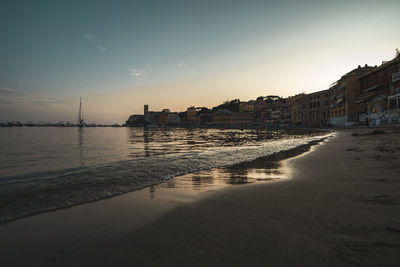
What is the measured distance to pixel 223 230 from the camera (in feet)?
8.46

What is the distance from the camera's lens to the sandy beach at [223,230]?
2004 mm

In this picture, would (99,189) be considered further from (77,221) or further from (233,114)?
(233,114)

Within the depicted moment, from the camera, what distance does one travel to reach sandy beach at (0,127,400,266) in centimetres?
200

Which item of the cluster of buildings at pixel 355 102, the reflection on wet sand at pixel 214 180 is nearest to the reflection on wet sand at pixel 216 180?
the reflection on wet sand at pixel 214 180

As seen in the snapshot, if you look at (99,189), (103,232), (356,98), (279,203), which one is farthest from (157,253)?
(356,98)

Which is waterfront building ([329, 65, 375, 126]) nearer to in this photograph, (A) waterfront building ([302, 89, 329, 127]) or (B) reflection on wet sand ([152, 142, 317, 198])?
(A) waterfront building ([302, 89, 329, 127])

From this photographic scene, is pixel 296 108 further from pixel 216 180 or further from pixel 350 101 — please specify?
pixel 216 180

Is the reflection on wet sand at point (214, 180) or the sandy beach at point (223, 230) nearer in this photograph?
the sandy beach at point (223, 230)

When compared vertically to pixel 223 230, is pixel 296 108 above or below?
above

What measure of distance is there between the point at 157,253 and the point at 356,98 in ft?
219

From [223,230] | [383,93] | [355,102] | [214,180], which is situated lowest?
[214,180]

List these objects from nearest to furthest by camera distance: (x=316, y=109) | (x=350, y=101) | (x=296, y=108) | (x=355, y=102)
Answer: (x=355, y=102), (x=350, y=101), (x=316, y=109), (x=296, y=108)

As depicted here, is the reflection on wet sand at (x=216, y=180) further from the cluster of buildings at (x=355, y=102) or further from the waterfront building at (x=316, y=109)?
the waterfront building at (x=316, y=109)

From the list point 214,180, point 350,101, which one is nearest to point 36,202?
point 214,180
